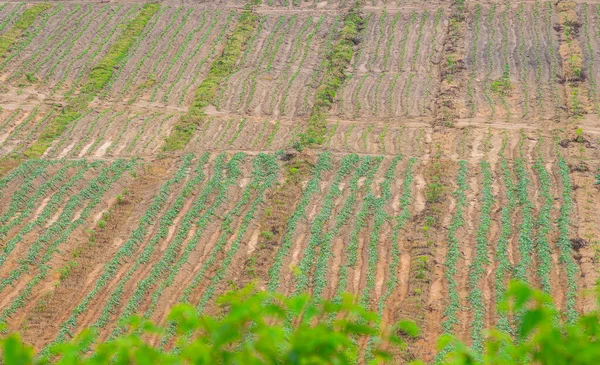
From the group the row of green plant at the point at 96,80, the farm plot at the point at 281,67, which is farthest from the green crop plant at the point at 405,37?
the row of green plant at the point at 96,80

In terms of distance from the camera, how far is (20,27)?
3650cm

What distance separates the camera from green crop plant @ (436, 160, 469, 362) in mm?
15884

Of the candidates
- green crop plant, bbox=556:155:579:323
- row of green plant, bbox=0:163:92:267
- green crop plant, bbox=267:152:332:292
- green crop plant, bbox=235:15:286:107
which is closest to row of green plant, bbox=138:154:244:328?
green crop plant, bbox=267:152:332:292

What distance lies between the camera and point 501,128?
26.0m

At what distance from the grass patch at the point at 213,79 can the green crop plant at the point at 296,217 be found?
5.71 m

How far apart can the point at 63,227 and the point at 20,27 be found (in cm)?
2054

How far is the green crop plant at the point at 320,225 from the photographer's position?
58.6ft

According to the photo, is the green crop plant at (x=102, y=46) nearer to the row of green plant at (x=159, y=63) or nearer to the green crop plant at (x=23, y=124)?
the row of green plant at (x=159, y=63)

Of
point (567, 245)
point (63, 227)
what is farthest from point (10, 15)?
point (567, 245)

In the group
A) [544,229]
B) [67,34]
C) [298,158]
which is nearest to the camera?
[544,229]

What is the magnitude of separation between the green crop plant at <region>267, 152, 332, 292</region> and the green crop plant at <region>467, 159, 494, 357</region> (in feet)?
16.8

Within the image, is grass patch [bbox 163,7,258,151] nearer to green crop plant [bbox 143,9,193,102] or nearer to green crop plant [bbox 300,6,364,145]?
green crop plant [bbox 143,9,193,102]

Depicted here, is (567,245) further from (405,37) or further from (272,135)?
(405,37)

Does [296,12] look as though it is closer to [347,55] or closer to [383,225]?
[347,55]
